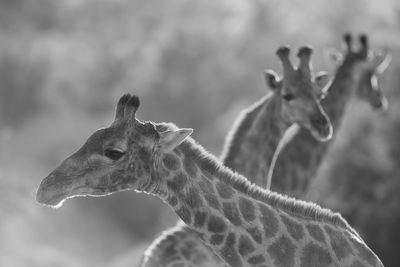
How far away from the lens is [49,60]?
13538 centimetres

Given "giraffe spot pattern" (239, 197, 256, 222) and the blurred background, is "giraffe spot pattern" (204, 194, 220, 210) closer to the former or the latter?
"giraffe spot pattern" (239, 197, 256, 222)

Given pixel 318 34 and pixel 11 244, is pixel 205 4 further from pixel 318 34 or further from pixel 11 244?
pixel 11 244

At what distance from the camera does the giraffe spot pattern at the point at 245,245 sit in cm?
1029

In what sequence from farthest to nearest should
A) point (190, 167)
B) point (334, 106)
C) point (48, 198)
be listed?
1. point (334, 106)
2. point (190, 167)
3. point (48, 198)

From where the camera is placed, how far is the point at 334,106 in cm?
1803

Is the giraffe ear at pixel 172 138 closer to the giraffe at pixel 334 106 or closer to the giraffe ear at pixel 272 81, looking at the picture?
the giraffe at pixel 334 106

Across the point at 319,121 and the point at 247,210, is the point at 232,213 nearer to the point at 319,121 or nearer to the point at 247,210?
the point at 247,210

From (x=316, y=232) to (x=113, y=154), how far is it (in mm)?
2192

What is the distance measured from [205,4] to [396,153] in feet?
399

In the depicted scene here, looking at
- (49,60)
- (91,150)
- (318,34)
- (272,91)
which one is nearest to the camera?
(91,150)

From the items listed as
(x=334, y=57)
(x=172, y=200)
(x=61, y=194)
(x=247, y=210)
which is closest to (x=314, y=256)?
(x=247, y=210)

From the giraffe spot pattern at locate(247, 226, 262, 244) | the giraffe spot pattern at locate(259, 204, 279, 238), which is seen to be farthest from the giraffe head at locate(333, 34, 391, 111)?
the giraffe spot pattern at locate(247, 226, 262, 244)

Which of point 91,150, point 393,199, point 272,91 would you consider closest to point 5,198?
point 393,199

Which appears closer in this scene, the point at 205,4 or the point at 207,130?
the point at 207,130
